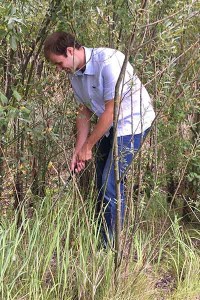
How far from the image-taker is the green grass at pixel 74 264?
265cm

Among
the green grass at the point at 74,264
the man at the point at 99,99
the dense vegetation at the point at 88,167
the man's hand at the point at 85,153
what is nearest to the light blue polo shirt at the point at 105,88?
the man at the point at 99,99

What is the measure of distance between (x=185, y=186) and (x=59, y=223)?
1.62 meters

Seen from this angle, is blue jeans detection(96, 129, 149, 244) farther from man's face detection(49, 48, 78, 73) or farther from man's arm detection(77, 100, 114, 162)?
man's face detection(49, 48, 78, 73)

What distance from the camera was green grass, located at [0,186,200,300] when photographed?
2648 millimetres

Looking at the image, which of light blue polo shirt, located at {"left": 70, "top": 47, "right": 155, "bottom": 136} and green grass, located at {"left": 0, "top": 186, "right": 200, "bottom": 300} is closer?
green grass, located at {"left": 0, "top": 186, "right": 200, "bottom": 300}

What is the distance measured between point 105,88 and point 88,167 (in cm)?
72

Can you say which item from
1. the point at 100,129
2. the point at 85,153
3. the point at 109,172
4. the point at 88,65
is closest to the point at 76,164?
the point at 85,153

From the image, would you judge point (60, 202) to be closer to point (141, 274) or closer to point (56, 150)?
point (56, 150)

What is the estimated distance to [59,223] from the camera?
2932 mm

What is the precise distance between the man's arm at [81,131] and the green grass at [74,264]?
0.68 ft

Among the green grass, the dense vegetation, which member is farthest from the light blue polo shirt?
the green grass

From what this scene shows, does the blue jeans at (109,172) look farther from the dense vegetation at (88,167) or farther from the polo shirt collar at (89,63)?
the polo shirt collar at (89,63)

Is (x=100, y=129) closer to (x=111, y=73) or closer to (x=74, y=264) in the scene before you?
(x=111, y=73)

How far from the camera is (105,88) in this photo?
307cm
